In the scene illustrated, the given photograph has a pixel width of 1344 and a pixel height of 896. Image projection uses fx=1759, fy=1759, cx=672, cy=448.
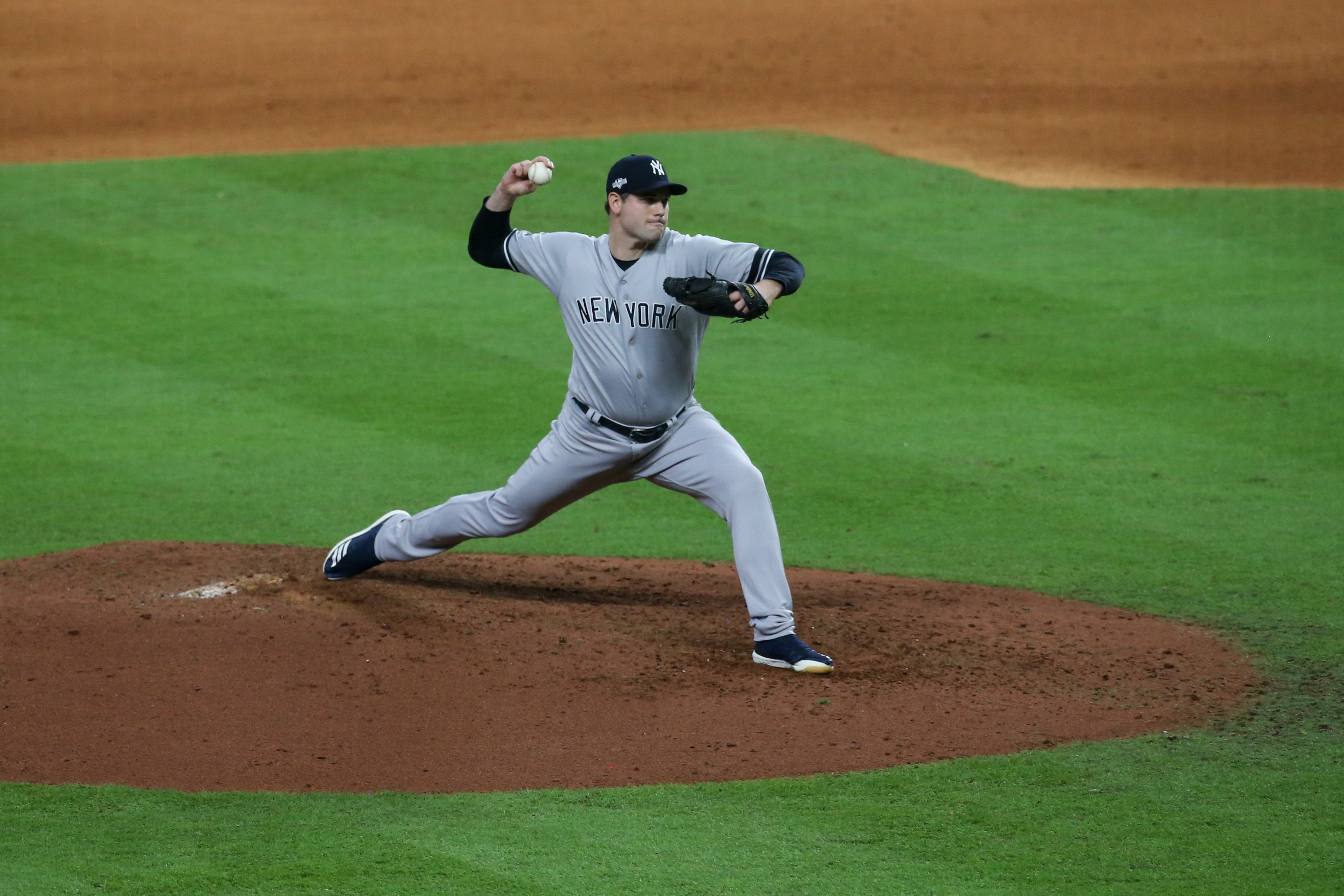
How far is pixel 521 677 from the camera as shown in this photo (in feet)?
20.0

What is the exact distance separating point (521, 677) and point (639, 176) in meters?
1.80

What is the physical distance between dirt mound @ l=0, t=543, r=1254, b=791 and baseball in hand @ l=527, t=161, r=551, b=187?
1.67 meters

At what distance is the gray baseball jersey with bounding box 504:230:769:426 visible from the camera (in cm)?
631

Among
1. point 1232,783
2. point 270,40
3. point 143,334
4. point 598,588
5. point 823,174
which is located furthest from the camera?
point 270,40

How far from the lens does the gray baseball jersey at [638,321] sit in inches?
249

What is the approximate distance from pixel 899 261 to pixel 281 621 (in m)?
7.64

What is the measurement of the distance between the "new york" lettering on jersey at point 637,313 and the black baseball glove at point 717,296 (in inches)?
13.0

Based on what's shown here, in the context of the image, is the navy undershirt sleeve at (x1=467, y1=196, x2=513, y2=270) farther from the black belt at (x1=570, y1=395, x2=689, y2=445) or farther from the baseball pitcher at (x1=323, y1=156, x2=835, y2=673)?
the black belt at (x1=570, y1=395, x2=689, y2=445)

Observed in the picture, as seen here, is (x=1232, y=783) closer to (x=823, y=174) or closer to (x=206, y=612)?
(x=206, y=612)

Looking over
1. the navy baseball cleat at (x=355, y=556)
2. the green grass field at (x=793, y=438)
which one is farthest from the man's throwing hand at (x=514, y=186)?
the green grass field at (x=793, y=438)

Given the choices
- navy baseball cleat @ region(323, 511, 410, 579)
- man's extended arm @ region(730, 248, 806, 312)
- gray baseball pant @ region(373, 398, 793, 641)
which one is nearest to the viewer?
man's extended arm @ region(730, 248, 806, 312)

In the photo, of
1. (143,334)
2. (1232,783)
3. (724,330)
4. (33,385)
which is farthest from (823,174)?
(1232,783)

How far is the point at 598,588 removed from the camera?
24.0 feet

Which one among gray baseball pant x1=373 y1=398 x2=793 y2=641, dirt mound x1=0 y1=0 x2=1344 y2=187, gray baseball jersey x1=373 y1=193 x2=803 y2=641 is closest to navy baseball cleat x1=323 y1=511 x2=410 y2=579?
gray baseball pant x1=373 y1=398 x2=793 y2=641
